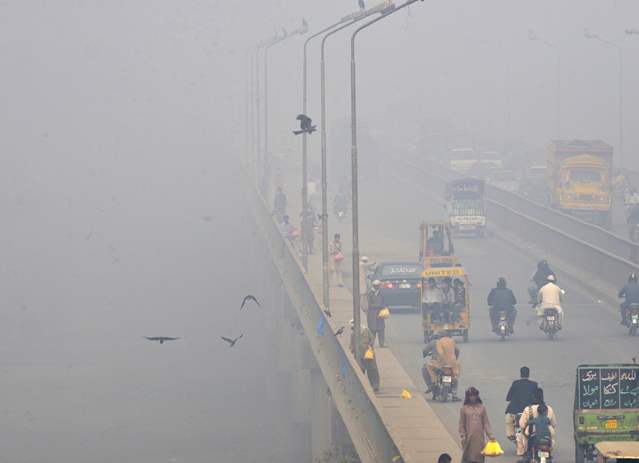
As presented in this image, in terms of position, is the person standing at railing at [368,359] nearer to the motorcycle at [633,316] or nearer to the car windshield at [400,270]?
the motorcycle at [633,316]

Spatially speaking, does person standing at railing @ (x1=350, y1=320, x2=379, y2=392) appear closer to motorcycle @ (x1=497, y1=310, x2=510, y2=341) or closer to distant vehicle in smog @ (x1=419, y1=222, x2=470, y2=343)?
distant vehicle in smog @ (x1=419, y1=222, x2=470, y2=343)

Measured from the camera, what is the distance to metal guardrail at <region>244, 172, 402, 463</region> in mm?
22094

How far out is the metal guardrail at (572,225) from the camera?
171ft

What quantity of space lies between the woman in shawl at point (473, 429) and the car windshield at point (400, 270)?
2163 cm

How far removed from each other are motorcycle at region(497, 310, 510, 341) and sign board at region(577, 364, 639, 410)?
14.4 meters

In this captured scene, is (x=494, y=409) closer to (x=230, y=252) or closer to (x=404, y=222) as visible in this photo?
(x=404, y=222)

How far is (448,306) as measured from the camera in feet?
120

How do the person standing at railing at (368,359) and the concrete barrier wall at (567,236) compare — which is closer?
the person standing at railing at (368,359)

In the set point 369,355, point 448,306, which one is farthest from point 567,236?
point 369,355

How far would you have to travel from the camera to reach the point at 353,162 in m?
32.2

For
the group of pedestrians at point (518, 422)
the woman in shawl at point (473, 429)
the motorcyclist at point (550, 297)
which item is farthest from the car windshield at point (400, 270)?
the woman in shawl at point (473, 429)

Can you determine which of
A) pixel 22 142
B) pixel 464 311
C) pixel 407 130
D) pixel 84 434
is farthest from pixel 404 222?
pixel 22 142

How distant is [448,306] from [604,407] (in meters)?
14.0

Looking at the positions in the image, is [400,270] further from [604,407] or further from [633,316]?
[604,407]
